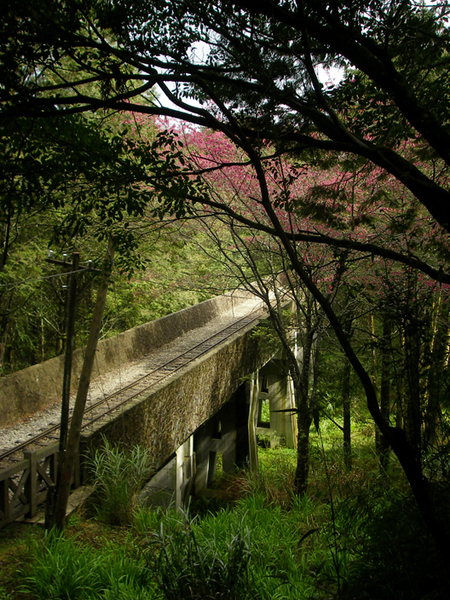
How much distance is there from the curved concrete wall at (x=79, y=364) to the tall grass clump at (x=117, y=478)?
2166 mm

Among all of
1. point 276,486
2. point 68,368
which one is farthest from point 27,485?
point 276,486

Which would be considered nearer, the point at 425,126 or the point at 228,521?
the point at 425,126

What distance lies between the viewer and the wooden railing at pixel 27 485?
4836mm

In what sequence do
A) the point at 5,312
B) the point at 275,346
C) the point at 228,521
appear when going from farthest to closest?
the point at 5,312
the point at 275,346
the point at 228,521

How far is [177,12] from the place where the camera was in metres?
3.21

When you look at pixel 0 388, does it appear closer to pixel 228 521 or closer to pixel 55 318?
pixel 228 521

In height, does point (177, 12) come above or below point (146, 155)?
above

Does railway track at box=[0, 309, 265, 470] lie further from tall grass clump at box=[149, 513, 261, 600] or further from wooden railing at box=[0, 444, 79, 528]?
tall grass clump at box=[149, 513, 261, 600]

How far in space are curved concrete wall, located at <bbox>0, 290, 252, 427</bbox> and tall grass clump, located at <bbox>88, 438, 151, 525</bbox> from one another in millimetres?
2166

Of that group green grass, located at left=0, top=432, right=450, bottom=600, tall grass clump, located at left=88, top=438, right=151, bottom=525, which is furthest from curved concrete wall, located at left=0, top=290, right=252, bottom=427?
green grass, located at left=0, top=432, right=450, bottom=600

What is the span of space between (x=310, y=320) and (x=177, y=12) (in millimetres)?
4687

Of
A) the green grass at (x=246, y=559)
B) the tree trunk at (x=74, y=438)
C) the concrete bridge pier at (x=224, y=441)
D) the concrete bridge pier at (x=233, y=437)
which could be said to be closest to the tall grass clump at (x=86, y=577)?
the green grass at (x=246, y=559)

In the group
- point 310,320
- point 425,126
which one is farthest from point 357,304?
point 425,126

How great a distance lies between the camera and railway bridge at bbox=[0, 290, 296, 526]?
5859 mm
